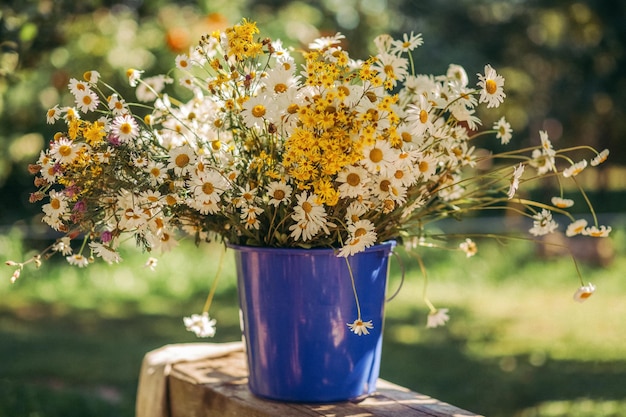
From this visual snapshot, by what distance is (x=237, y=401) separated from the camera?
1.66 meters

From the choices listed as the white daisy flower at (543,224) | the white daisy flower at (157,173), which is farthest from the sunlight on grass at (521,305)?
the white daisy flower at (157,173)

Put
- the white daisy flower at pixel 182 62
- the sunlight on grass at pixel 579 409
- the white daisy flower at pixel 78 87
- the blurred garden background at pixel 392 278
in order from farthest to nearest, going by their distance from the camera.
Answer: the blurred garden background at pixel 392 278 < the sunlight on grass at pixel 579 409 < the white daisy flower at pixel 182 62 < the white daisy flower at pixel 78 87

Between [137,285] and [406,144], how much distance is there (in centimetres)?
425

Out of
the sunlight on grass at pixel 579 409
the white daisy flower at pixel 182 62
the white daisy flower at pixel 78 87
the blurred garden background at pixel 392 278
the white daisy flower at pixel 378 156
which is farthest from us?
the blurred garden background at pixel 392 278

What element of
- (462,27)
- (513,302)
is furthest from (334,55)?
(462,27)

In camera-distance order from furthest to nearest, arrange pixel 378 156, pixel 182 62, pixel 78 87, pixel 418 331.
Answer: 1. pixel 418 331
2. pixel 182 62
3. pixel 78 87
4. pixel 378 156

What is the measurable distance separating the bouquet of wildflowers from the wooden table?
33 cm

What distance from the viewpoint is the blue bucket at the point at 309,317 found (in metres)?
1.54

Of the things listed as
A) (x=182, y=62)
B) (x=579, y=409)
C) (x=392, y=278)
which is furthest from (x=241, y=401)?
(x=392, y=278)

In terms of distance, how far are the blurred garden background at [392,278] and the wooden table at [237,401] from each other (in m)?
0.45

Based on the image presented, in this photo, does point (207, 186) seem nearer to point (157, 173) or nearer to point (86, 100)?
point (157, 173)

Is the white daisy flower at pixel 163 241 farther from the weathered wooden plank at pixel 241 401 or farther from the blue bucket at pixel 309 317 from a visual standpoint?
the weathered wooden plank at pixel 241 401

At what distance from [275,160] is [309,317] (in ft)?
1.02

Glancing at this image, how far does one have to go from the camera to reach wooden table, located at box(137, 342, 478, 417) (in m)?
1.59
